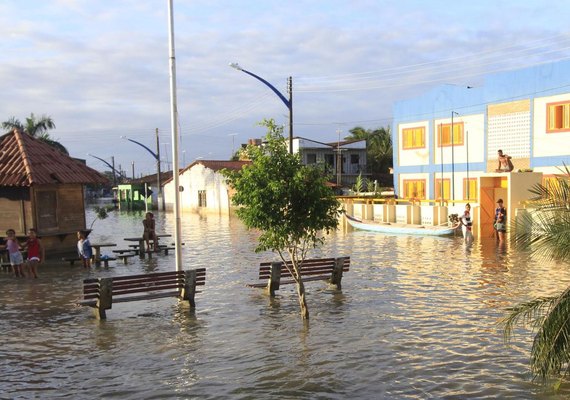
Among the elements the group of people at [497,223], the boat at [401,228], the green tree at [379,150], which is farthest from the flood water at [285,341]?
the green tree at [379,150]

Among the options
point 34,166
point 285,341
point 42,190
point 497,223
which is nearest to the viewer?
point 285,341

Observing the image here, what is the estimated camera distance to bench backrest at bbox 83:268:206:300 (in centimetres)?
1254

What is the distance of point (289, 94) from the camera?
35719 mm

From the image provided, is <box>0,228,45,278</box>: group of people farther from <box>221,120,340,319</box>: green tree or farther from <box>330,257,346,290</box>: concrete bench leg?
<box>221,120,340,319</box>: green tree

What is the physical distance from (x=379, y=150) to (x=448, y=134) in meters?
31.7

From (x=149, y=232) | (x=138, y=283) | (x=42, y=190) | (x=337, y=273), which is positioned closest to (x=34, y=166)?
(x=42, y=190)

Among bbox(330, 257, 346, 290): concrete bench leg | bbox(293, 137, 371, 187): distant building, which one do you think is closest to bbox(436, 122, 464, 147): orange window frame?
bbox(330, 257, 346, 290): concrete bench leg

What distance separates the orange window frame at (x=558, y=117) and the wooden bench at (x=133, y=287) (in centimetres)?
2460

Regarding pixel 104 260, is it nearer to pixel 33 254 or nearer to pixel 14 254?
pixel 33 254

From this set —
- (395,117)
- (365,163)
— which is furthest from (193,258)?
(365,163)

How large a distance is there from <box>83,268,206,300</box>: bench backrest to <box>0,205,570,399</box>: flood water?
1.98 feet

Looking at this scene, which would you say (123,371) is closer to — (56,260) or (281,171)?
(281,171)

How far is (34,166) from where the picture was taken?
72.1 feet

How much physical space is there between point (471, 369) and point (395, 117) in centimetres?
3658
